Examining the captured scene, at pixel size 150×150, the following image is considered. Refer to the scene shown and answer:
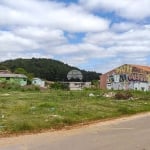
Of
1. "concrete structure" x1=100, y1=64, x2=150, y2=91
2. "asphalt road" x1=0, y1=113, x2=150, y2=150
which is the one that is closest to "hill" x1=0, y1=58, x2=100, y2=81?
"concrete structure" x1=100, y1=64, x2=150, y2=91

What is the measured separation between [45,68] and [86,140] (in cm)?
13187

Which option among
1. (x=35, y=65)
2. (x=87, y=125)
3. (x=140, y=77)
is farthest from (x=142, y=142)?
(x=35, y=65)

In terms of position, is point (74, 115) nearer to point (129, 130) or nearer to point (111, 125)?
point (111, 125)

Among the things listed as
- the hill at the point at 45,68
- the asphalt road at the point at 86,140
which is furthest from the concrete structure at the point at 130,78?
the asphalt road at the point at 86,140

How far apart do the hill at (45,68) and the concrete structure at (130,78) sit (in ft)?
159

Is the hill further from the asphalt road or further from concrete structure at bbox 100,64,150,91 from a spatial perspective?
the asphalt road

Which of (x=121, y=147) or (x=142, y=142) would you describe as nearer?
(x=121, y=147)

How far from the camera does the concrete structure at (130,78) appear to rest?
86.6 m

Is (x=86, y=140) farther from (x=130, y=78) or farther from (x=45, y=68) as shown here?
(x=45, y=68)

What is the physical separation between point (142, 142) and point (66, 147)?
2595 mm

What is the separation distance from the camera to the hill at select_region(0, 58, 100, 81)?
142 metres

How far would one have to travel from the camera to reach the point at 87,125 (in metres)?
17.9

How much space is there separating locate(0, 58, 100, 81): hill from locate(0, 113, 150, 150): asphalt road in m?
122

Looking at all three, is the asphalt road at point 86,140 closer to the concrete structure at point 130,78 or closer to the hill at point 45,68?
the concrete structure at point 130,78
